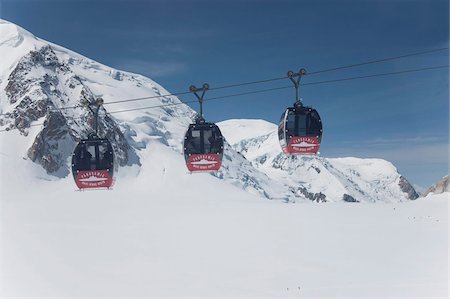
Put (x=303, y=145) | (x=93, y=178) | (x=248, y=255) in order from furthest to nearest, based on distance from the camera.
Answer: (x=248, y=255), (x=93, y=178), (x=303, y=145)

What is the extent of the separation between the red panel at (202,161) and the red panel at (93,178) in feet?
9.65

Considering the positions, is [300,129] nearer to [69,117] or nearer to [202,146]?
[202,146]

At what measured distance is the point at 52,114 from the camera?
113 meters

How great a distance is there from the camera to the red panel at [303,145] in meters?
16.8

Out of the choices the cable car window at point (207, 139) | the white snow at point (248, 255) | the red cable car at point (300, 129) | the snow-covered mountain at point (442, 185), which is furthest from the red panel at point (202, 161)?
the snow-covered mountain at point (442, 185)

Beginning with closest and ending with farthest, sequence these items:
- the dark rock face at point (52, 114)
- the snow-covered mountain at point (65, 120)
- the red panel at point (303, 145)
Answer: the red panel at point (303, 145)
the dark rock face at point (52, 114)
the snow-covered mountain at point (65, 120)

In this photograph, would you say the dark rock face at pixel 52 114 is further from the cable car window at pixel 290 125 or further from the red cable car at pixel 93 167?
the cable car window at pixel 290 125

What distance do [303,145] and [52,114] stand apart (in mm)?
105466

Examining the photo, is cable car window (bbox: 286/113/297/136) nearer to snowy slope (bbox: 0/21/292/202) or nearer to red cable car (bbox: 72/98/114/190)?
red cable car (bbox: 72/98/114/190)

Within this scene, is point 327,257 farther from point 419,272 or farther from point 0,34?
point 0,34

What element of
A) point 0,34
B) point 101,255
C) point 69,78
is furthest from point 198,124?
point 0,34

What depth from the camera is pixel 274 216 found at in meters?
36.0

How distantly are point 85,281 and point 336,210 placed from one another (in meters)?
26.8

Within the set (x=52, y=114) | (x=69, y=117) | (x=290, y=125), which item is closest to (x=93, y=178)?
(x=290, y=125)
